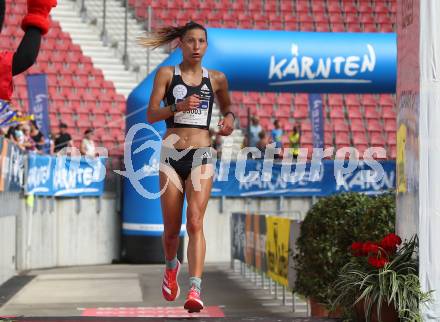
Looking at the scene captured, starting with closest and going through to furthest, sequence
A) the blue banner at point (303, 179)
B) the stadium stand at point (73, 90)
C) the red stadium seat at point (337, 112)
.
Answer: the blue banner at point (303, 179) → the stadium stand at point (73, 90) → the red stadium seat at point (337, 112)

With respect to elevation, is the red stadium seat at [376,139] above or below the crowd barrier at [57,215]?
above

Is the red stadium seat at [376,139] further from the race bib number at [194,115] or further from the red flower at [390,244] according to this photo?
the race bib number at [194,115]

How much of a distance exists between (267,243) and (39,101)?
755cm

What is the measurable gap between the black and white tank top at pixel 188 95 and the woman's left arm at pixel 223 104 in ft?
0.37

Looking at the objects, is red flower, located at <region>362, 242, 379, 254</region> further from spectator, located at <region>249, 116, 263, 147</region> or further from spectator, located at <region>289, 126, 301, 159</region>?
spectator, located at <region>289, 126, 301, 159</region>

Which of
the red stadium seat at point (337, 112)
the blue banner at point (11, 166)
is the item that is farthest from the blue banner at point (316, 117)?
the blue banner at point (11, 166)

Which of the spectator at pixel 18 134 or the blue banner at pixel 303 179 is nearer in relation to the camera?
the spectator at pixel 18 134

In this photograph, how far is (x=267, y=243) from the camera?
1405 cm

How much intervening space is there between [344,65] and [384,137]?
10.5 meters

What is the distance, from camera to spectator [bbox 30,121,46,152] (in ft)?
61.0

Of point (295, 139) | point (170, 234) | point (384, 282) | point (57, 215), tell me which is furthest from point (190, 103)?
point (295, 139)

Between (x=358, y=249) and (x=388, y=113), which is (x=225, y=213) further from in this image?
(x=358, y=249)

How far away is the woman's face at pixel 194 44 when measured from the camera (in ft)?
22.7

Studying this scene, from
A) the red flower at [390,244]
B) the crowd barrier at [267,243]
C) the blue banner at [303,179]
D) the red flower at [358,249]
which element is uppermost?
the blue banner at [303,179]
